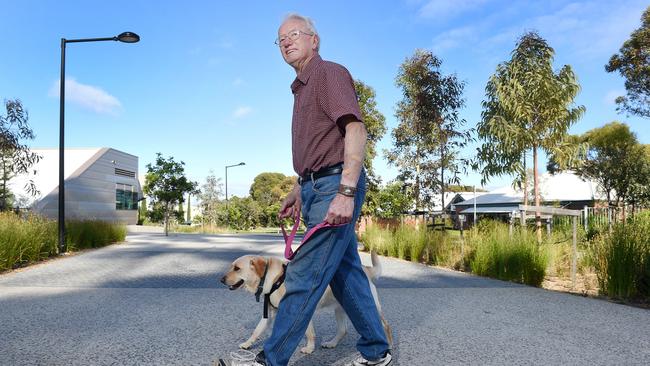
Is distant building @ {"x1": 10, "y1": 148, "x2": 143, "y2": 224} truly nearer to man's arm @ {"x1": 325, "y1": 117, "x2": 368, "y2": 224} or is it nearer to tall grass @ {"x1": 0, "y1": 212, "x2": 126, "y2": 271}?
tall grass @ {"x1": 0, "y1": 212, "x2": 126, "y2": 271}

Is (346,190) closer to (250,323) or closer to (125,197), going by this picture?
(250,323)

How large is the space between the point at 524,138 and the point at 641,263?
400 inches

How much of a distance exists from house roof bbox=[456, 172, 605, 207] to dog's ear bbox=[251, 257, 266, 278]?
3551cm

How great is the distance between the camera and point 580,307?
5.10m

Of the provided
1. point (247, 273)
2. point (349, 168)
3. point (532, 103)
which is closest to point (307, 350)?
point (247, 273)

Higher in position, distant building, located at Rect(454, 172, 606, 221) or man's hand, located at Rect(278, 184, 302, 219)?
distant building, located at Rect(454, 172, 606, 221)

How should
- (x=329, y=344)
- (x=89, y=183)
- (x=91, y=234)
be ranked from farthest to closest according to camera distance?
(x=89, y=183) → (x=91, y=234) → (x=329, y=344)

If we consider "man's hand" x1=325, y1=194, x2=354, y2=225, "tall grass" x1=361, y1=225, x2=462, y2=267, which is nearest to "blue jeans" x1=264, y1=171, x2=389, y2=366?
"man's hand" x1=325, y1=194, x2=354, y2=225

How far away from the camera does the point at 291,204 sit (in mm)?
2863

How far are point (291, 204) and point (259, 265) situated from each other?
0.53 metres

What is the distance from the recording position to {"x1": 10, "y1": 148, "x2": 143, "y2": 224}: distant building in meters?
33.7

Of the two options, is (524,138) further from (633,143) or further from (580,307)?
(633,143)

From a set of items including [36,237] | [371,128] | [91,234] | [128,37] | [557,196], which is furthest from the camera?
[557,196]

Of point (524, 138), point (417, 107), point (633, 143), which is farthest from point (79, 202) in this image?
point (633, 143)
